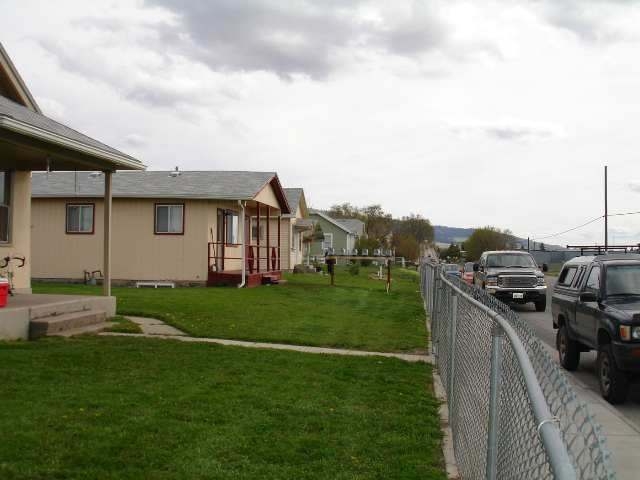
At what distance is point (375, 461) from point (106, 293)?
9.67 m

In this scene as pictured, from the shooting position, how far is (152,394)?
24.4ft

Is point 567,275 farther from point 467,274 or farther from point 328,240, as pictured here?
point 328,240

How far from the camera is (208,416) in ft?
22.0

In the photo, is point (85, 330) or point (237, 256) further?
point (237, 256)

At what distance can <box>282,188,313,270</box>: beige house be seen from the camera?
38.2 metres

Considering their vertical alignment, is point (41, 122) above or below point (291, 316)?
above

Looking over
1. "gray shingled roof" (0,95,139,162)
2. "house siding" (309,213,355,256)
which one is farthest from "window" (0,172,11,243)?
"house siding" (309,213,355,256)

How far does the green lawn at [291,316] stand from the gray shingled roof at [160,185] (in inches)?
150

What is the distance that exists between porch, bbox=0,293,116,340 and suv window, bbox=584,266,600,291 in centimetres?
805

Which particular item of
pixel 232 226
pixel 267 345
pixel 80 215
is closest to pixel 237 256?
pixel 232 226

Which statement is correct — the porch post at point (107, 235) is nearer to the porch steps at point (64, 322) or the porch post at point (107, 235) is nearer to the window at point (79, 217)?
the porch steps at point (64, 322)

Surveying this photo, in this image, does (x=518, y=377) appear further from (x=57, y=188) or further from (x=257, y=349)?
(x=57, y=188)

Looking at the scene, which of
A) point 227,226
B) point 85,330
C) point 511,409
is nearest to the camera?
point 511,409

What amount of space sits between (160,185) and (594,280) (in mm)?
18448
